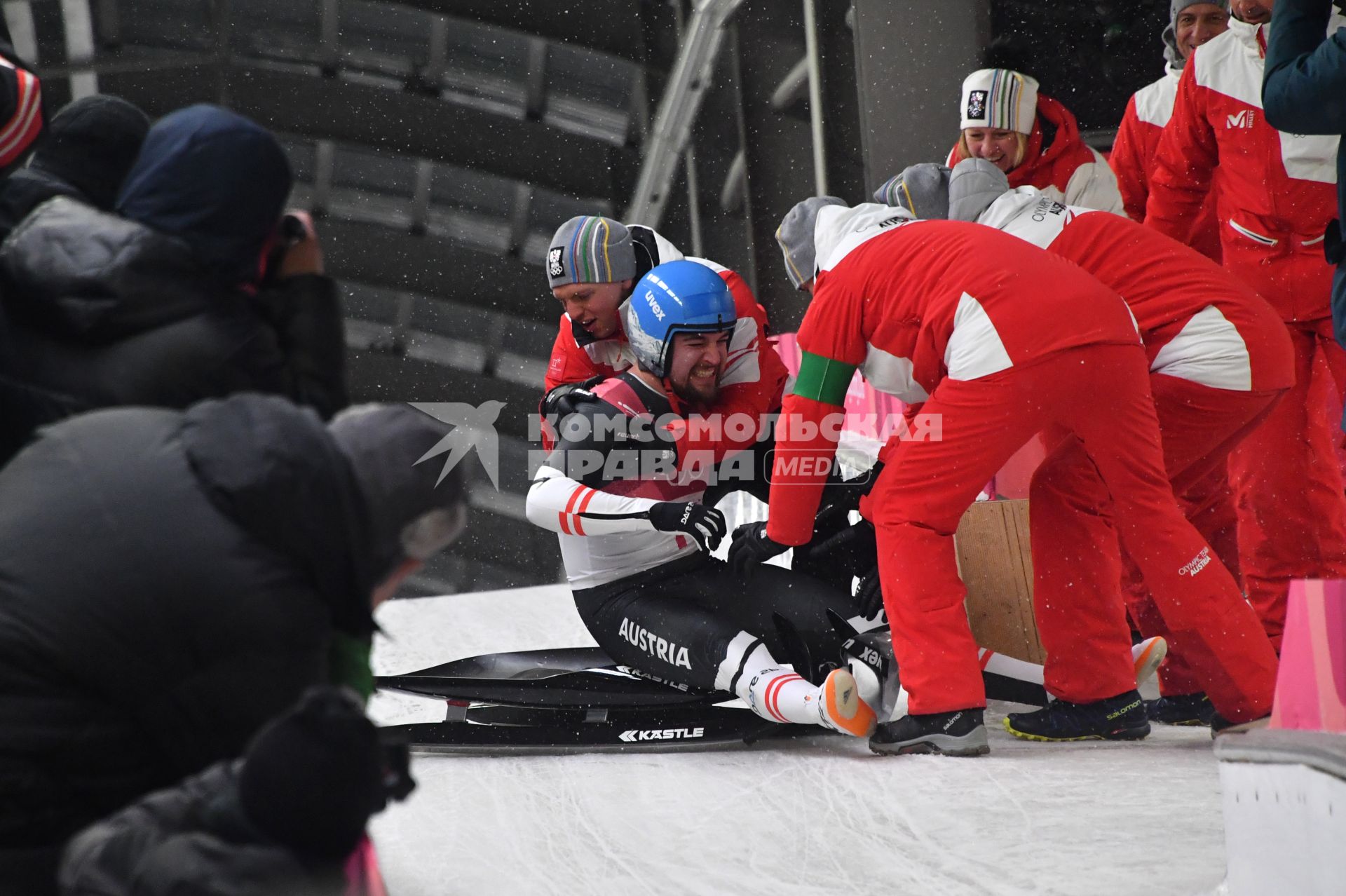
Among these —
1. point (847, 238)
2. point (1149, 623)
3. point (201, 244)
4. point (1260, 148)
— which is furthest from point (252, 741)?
point (1260, 148)

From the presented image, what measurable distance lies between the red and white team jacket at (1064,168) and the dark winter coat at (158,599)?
388 centimetres

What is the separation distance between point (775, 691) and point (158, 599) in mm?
2431

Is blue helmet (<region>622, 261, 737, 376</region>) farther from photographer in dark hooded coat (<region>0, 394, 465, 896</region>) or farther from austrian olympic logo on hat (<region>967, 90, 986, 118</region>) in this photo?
photographer in dark hooded coat (<region>0, 394, 465, 896</region>)

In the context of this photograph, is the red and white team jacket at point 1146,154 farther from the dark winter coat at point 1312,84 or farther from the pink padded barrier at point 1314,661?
the pink padded barrier at point 1314,661

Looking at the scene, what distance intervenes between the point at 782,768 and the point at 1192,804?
3.56 feet

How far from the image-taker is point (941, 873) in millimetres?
2496

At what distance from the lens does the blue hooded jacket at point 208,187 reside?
1749 millimetres

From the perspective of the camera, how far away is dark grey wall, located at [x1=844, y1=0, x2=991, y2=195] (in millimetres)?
8016

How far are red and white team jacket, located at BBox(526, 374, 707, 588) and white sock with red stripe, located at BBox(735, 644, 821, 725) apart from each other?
513 millimetres

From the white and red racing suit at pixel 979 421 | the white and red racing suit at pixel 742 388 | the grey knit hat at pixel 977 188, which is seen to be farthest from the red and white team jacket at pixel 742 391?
the grey knit hat at pixel 977 188

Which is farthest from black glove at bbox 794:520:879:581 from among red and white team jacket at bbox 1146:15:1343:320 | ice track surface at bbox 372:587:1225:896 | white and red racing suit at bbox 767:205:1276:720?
red and white team jacket at bbox 1146:15:1343:320

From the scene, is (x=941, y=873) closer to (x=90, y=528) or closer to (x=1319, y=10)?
(x=90, y=528)

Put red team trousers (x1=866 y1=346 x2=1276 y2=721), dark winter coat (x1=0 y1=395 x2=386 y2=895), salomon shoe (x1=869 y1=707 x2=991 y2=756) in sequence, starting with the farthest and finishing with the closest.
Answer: salomon shoe (x1=869 y1=707 x2=991 y2=756), red team trousers (x1=866 y1=346 x2=1276 y2=721), dark winter coat (x1=0 y1=395 x2=386 y2=895)

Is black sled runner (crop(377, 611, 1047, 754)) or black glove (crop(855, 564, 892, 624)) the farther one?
black glove (crop(855, 564, 892, 624))
